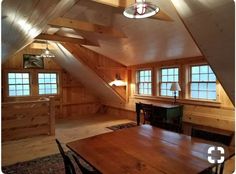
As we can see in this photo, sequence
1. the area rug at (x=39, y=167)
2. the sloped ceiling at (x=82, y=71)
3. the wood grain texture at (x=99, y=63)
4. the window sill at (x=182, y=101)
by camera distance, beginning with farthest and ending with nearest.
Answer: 1. the sloped ceiling at (x=82, y=71)
2. the wood grain texture at (x=99, y=63)
3. the window sill at (x=182, y=101)
4. the area rug at (x=39, y=167)

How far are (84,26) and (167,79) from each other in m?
2.74

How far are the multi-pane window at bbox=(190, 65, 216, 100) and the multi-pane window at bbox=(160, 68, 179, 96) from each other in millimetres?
441

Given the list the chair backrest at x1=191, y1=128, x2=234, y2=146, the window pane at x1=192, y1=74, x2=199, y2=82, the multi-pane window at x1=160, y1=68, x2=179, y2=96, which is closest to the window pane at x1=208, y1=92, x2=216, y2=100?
the window pane at x1=192, y1=74, x2=199, y2=82

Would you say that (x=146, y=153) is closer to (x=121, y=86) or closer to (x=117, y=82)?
(x=117, y=82)

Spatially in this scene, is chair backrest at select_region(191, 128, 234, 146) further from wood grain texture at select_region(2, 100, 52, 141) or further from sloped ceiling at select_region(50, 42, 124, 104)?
sloped ceiling at select_region(50, 42, 124, 104)

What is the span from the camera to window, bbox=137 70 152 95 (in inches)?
223

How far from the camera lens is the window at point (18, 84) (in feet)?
20.6

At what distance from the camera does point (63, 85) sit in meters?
7.10

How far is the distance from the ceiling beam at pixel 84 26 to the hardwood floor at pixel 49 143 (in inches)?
90.5

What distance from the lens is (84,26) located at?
3.39 m

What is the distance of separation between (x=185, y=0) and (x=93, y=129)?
4143 mm

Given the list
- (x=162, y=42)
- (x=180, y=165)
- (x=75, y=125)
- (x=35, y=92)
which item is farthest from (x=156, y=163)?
(x=35, y=92)

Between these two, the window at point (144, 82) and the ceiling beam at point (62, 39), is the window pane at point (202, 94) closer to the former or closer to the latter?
the window at point (144, 82)

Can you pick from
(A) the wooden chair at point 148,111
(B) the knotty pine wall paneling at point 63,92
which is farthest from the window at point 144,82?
(B) the knotty pine wall paneling at point 63,92
